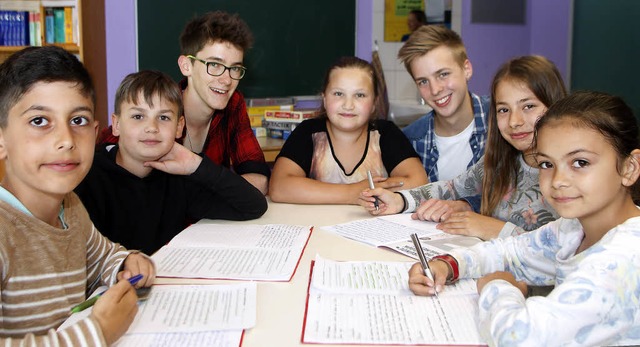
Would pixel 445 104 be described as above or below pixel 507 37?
below

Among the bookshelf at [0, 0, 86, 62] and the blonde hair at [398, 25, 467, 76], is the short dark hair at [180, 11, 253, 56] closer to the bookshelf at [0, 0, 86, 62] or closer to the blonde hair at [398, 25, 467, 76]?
the blonde hair at [398, 25, 467, 76]

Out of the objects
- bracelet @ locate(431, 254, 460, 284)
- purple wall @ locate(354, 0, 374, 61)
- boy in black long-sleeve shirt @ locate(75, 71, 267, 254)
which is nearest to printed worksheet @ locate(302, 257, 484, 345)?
bracelet @ locate(431, 254, 460, 284)

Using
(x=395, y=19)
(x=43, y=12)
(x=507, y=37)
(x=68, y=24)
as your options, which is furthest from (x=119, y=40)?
(x=507, y=37)

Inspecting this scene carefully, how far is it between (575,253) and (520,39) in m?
3.89

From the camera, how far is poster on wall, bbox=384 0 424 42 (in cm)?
411

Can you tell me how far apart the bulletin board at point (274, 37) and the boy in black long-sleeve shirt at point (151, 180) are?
1946 millimetres

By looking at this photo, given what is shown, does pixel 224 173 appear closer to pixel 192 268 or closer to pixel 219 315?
pixel 192 268

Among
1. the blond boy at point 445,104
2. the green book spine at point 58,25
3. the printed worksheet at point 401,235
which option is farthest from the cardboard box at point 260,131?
the printed worksheet at point 401,235

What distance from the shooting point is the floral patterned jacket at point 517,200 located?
1538mm

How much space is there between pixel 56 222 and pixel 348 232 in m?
0.69

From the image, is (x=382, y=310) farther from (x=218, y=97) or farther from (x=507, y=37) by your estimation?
(x=507, y=37)

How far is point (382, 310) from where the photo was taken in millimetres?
983

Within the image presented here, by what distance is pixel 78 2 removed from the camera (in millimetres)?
3428

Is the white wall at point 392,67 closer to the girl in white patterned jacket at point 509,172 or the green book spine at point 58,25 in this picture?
the green book spine at point 58,25
